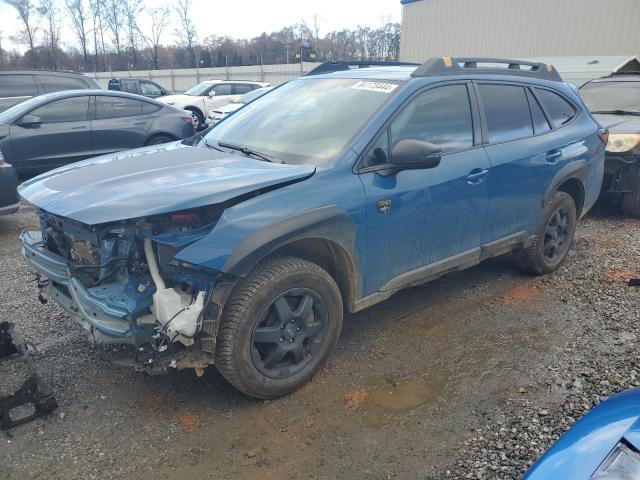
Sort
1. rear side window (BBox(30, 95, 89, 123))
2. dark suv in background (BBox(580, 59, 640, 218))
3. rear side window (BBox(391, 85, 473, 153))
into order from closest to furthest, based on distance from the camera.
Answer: rear side window (BBox(391, 85, 473, 153)), dark suv in background (BBox(580, 59, 640, 218)), rear side window (BBox(30, 95, 89, 123))

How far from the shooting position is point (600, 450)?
1595mm

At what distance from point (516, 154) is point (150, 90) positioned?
18.1 metres

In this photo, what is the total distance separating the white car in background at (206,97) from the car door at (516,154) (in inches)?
469

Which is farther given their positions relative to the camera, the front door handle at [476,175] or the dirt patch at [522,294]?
the dirt patch at [522,294]

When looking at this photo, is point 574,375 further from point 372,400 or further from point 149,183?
point 149,183

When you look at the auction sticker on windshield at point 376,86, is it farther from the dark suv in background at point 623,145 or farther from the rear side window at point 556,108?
the dark suv in background at point 623,145

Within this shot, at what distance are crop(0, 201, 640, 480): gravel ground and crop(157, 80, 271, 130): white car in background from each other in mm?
12273

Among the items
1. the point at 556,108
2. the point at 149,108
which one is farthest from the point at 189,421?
the point at 149,108

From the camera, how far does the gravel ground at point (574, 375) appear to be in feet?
8.34

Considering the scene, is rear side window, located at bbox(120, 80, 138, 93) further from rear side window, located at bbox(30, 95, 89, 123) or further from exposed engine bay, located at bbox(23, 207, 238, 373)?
exposed engine bay, located at bbox(23, 207, 238, 373)

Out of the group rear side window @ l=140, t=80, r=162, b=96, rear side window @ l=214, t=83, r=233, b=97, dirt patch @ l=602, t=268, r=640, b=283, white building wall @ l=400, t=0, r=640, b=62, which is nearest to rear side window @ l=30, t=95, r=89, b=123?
dirt patch @ l=602, t=268, r=640, b=283

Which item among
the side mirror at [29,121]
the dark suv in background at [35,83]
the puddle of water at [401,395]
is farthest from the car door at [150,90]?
the puddle of water at [401,395]

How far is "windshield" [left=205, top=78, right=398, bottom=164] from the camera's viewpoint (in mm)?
3244

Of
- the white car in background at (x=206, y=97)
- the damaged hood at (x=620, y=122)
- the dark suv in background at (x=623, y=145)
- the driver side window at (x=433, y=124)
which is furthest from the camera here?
the white car in background at (x=206, y=97)
